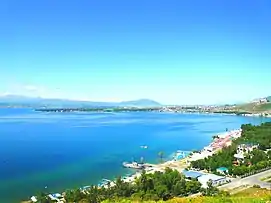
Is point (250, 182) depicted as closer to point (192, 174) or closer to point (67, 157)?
point (192, 174)

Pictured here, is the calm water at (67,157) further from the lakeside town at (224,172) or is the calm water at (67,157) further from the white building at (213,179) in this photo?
the white building at (213,179)

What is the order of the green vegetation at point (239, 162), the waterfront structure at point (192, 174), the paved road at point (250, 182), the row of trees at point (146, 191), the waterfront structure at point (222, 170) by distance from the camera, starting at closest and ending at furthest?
the row of trees at point (146, 191)
the paved road at point (250, 182)
the waterfront structure at point (192, 174)
the green vegetation at point (239, 162)
the waterfront structure at point (222, 170)

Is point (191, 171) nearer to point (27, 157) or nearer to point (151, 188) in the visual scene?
point (151, 188)

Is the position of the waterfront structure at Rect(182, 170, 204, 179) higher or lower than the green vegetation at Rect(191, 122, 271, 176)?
lower

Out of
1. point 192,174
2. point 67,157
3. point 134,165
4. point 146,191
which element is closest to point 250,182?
point 192,174

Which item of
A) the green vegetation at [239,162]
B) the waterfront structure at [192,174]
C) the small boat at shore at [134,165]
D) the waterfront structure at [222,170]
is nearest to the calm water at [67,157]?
the small boat at shore at [134,165]

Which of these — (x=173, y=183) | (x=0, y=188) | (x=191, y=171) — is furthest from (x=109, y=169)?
(x=173, y=183)

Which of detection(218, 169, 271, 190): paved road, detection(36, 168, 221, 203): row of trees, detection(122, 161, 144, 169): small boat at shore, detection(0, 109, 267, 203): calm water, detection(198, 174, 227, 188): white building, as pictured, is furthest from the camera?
detection(122, 161, 144, 169): small boat at shore

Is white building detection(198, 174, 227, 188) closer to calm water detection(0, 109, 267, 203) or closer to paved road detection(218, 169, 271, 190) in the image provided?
paved road detection(218, 169, 271, 190)

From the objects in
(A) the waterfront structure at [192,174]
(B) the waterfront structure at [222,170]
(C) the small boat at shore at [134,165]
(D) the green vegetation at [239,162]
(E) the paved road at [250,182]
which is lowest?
(C) the small boat at shore at [134,165]

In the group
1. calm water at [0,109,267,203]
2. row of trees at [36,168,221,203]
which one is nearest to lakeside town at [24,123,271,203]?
row of trees at [36,168,221,203]
